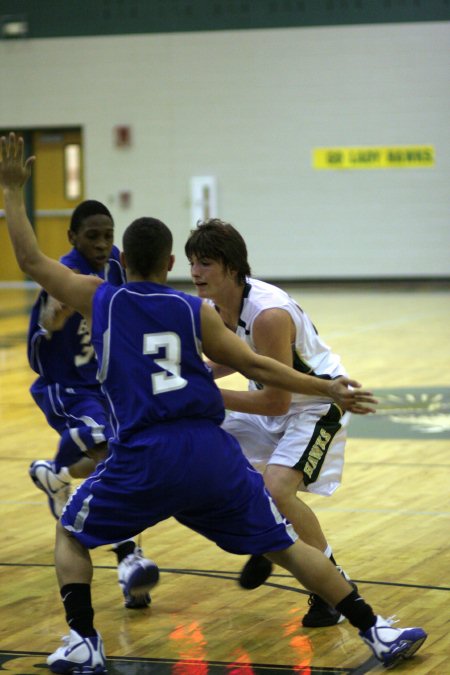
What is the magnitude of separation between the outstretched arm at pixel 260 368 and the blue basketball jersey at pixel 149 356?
0.04m

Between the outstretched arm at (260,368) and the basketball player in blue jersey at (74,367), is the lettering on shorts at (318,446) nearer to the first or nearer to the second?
the outstretched arm at (260,368)

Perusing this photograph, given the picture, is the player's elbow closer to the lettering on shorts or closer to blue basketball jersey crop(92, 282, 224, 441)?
the lettering on shorts

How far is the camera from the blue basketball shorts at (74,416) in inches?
177

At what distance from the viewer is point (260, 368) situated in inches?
131

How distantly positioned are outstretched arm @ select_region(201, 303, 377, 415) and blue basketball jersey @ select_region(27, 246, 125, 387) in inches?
51.0

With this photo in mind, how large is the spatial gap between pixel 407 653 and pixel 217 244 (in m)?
1.43

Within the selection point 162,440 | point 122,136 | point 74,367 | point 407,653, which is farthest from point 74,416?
point 122,136

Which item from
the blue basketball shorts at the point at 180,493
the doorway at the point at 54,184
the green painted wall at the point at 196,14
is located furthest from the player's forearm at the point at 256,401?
the doorway at the point at 54,184

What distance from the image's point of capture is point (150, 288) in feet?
10.8

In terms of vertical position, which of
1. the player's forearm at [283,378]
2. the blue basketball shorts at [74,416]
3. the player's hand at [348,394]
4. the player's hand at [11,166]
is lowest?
the blue basketball shorts at [74,416]

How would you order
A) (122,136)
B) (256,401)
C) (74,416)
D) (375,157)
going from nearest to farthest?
(256,401) → (74,416) → (375,157) → (122,136)

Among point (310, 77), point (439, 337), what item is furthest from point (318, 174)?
point (439, 337)

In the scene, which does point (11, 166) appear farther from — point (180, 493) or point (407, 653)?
point (407, 653)

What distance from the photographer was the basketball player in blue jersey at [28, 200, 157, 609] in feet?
14.6
